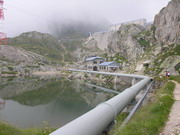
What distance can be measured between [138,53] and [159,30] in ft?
66.3

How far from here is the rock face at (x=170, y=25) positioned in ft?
224

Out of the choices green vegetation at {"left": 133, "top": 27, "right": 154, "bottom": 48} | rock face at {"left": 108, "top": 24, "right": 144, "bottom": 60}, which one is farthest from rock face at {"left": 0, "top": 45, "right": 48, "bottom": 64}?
green vegetation at {"left": 133, "top": 27, "right": 154, "bottom": 48}

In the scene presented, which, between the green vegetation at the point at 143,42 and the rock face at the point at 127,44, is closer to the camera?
the green vegetation at the point at 143,42

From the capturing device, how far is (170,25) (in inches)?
2916

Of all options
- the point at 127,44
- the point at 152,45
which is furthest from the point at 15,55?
the point at 152,45

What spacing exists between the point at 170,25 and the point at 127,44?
37114 millimetres

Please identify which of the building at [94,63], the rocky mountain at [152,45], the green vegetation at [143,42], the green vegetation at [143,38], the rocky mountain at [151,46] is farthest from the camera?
the green vegetation at [143,38]

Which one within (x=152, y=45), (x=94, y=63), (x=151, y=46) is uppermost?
(x=152, y=45)

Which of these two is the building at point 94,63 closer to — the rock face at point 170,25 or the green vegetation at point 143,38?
the green vegetation at point 143,38

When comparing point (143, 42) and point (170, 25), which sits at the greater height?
point (170, 25)

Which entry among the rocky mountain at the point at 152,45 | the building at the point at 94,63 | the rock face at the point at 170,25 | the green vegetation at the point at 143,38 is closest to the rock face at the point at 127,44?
the rocky mountain at the point at 152,45

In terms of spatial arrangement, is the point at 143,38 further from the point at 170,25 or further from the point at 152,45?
the point at 170,25

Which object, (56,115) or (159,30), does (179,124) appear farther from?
(159,30)

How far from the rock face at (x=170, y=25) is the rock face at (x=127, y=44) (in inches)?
746
